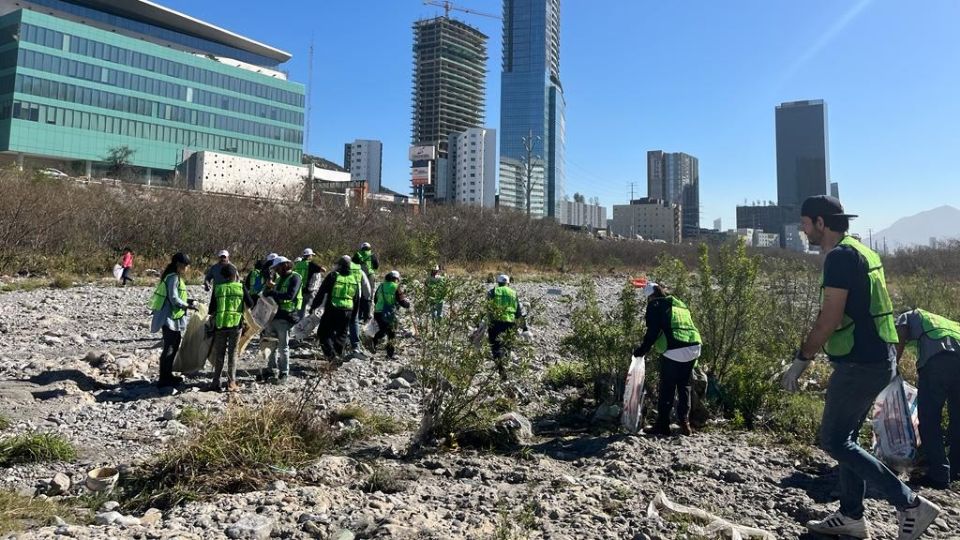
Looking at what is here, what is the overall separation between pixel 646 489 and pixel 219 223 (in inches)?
1053

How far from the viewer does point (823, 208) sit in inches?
149

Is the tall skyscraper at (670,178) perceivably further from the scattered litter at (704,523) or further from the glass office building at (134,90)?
the scattered litter at (704,523)

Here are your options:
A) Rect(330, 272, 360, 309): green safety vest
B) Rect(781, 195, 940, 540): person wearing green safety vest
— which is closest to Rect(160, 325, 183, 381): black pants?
Rect(330, 272, 360, 309): green safety vest

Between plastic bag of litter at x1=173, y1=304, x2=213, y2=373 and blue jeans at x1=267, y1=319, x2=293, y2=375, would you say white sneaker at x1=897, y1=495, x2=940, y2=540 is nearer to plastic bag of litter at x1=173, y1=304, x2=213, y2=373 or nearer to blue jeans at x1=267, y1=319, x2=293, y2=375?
blue jeans at x1=267, y1=319, x2=293, y2=375

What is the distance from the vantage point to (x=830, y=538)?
3660 mm

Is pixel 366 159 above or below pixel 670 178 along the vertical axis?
below

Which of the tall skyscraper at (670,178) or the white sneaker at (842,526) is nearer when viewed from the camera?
the white sneaker at (842,526)

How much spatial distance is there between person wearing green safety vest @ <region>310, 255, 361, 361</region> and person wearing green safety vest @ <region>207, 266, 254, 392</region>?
1312 millimetres

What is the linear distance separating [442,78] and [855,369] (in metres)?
161

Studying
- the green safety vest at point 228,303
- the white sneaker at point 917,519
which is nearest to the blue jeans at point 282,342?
the green safety vest at point 228,303

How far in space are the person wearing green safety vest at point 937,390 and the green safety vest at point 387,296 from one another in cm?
708

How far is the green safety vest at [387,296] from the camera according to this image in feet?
32.7

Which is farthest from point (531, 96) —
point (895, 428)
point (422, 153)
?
point (895, 428)

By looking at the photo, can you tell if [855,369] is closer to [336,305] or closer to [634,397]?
[634,397]
